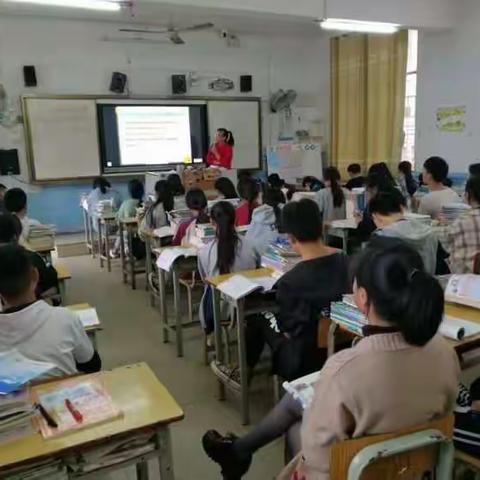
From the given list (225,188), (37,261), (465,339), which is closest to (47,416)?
(465,339)

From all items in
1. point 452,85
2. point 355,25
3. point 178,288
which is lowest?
point 178,288

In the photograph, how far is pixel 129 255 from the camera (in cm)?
552

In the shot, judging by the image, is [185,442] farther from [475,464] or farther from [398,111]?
[398,111]

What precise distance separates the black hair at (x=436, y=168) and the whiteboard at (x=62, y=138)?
4909 mm

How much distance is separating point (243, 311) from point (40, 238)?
2.24 m

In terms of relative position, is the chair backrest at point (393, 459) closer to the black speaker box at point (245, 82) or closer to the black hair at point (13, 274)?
the black hair at point (13, 274)

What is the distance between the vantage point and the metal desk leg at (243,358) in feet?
8.62

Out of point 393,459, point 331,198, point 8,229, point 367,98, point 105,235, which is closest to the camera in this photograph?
point 393,459

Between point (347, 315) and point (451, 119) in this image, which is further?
point (451, 119)

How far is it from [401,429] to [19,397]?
3.25 ft

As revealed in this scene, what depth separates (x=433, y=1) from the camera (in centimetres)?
618

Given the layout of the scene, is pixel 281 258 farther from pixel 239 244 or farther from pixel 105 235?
pixel 105 235

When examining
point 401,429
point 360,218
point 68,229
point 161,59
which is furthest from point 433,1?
point 401,429

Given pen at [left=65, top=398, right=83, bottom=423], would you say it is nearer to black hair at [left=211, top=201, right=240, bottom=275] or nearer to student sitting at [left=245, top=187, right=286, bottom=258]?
black hair at [left=211, top=201, right=240, bottom=275]
